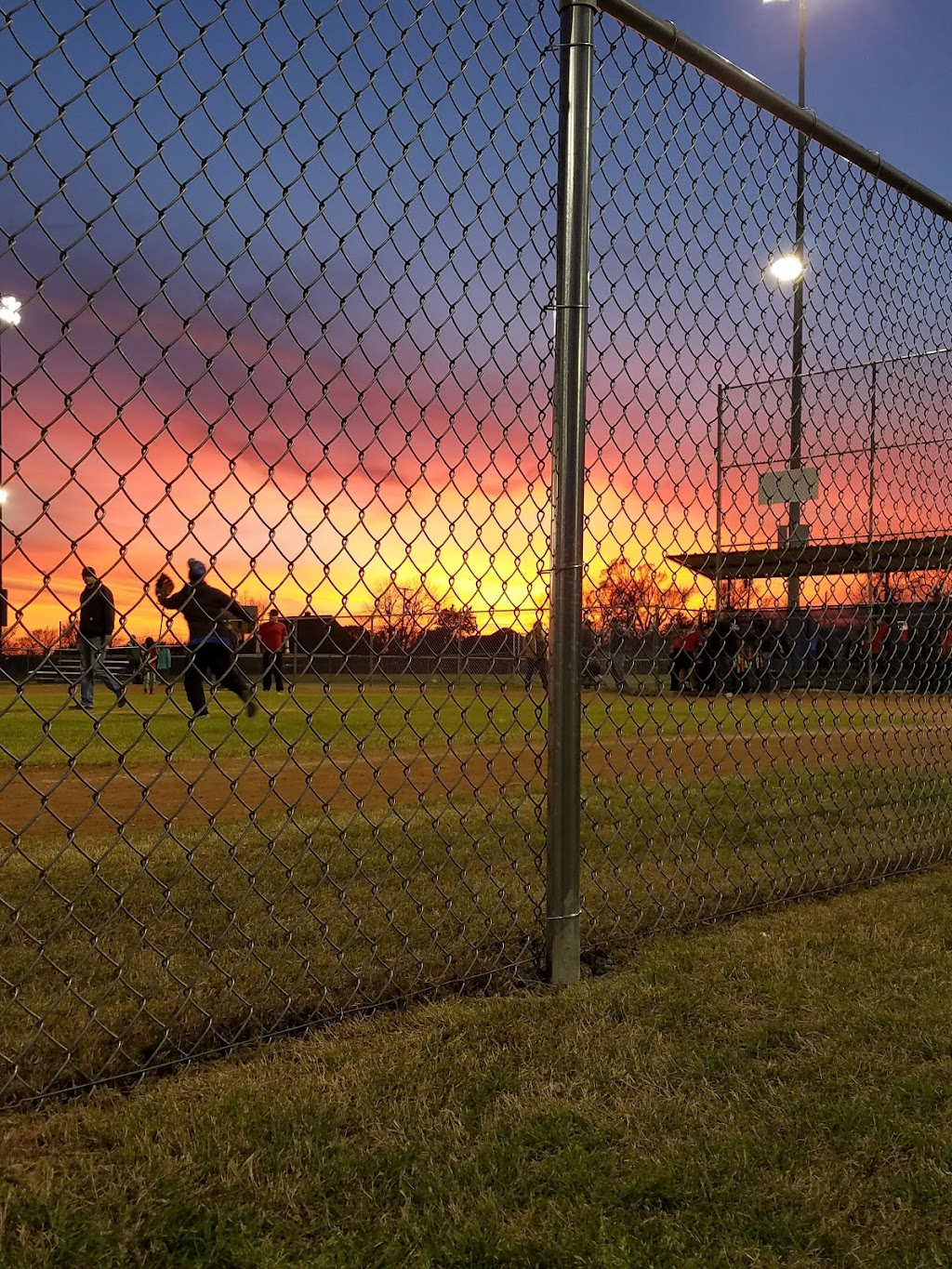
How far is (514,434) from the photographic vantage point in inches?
111

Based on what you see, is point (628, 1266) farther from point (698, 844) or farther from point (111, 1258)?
point (698, 844)

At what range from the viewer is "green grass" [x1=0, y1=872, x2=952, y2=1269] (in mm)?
1634

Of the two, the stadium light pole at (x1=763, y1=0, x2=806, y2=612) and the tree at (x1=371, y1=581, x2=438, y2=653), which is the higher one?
the stadium light pole at (x1=763, y1=0, x2=806, y2=612)

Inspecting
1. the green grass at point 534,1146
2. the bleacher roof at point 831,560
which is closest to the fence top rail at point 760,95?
the bleacher roof at point 831,560

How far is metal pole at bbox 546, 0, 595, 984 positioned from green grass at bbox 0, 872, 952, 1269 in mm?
432

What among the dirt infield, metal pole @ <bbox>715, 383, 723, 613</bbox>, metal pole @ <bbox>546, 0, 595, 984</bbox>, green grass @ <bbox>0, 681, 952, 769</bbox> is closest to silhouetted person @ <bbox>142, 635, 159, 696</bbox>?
metal pole @ <bbox>546, 0, 595, 984</bbox>

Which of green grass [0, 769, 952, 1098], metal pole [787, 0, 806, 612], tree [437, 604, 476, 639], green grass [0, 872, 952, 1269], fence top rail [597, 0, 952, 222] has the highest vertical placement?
fence top rail [597, 0, 952, 222]

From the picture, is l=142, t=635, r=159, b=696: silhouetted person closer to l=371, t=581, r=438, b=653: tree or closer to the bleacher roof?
l=371, t=581, r=438, b=653: tree

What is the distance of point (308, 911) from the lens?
2.91 metres

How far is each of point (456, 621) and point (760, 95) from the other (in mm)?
2188

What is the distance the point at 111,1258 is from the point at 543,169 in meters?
2.84

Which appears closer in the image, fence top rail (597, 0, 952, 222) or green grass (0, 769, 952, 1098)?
green grass (0, 769, 952, 1098)

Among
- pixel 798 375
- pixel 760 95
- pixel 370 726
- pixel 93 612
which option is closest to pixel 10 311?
pixel 93 612

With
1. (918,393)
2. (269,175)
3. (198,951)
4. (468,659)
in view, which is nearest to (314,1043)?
(198,951)
